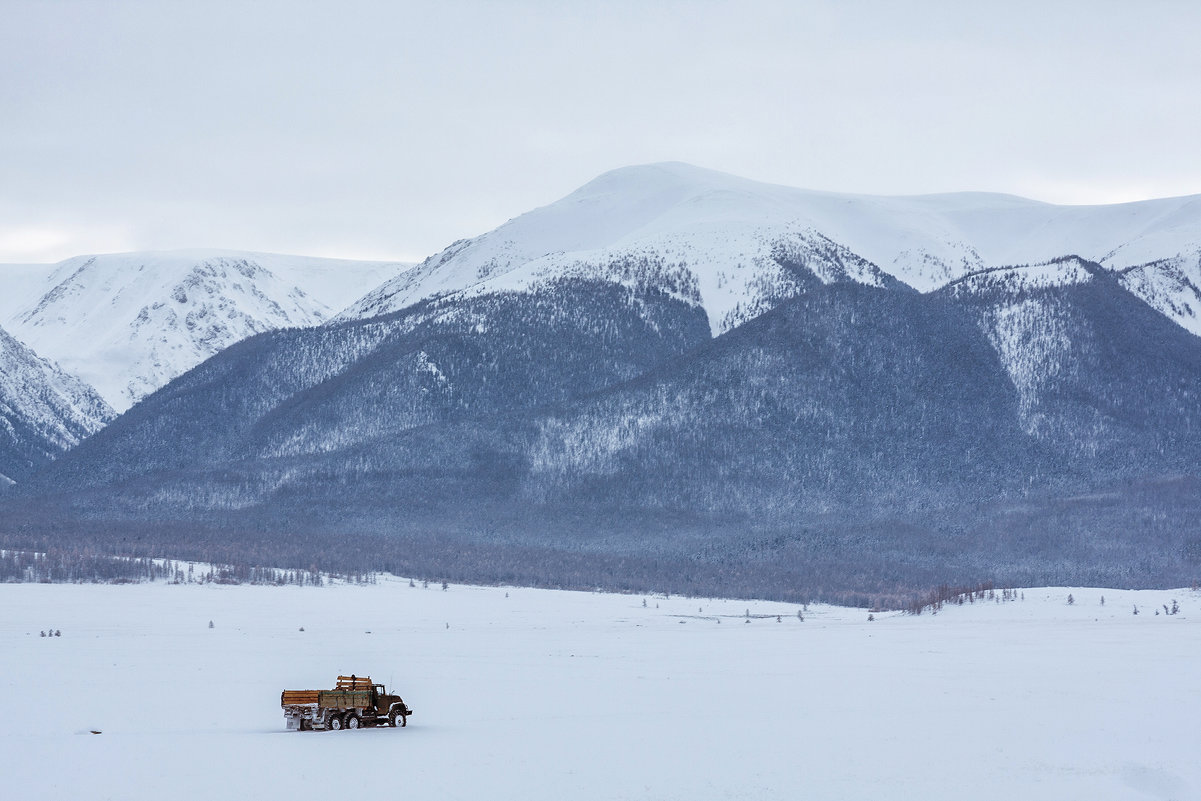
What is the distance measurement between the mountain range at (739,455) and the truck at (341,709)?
7003 centimetres

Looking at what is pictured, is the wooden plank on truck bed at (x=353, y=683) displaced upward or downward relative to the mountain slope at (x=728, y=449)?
downward

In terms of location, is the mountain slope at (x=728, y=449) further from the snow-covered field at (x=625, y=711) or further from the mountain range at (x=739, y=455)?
the snow-covered field at (x=625, y=711)

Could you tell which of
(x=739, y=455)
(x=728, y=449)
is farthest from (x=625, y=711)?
(x=728, y=449)

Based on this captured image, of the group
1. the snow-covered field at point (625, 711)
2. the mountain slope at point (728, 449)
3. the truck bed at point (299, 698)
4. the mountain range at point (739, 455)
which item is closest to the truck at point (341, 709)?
the truck bed at point (299, 698)

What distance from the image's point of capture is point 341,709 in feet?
104

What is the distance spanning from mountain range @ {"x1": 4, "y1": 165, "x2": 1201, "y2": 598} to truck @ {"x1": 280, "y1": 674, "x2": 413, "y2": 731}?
70030 mm

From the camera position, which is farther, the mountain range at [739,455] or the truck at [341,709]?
the mountain range at [739,455]

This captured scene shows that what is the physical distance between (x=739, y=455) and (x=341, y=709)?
13027 cm

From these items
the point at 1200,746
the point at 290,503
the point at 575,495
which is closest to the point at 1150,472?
the point at 575,495

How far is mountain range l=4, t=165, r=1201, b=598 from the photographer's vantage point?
120 meters

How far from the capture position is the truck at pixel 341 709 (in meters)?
31.5

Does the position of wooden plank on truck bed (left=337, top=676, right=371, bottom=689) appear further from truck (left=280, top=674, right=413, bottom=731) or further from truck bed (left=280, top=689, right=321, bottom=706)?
truck bed (left=280, top=689, right=321, bottom=706)

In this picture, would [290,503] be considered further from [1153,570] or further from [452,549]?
[1153,570]

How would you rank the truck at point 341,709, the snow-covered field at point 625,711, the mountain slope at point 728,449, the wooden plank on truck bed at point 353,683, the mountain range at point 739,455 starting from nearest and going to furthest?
the snow-covered field at point 625,711, the truck at point 341,709, the wooden plank on truck bed at point 353,683, the mountain range at point 739,455, the mountain slope at point 728,449
